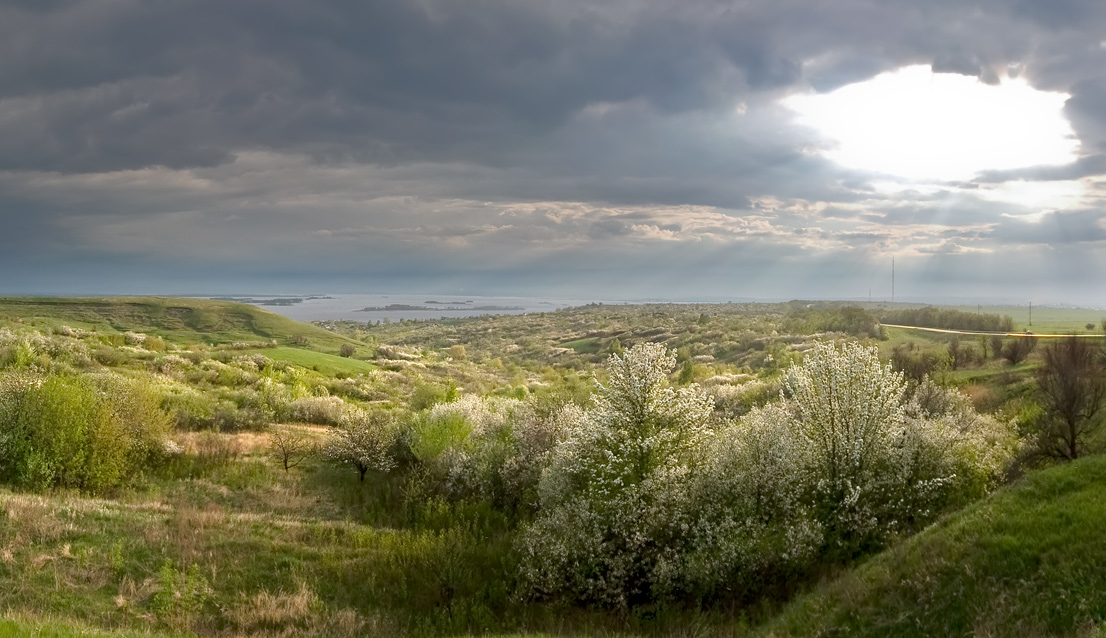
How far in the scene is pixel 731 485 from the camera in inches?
847

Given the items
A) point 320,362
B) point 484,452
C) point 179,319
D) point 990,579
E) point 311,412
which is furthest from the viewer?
point 179,319

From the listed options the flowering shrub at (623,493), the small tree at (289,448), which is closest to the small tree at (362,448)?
the small tree at (289,448)

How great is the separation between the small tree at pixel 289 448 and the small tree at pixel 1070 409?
34218mm

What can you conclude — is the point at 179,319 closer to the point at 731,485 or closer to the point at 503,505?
the point at 503,505

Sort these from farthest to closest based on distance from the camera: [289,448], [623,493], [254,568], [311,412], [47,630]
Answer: [311,412] < [289,448] < [623,493] < [254,568] < [47,630]

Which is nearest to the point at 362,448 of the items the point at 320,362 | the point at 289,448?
the point at 289,448

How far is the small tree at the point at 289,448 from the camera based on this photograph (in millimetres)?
33597

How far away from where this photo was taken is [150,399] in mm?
32406

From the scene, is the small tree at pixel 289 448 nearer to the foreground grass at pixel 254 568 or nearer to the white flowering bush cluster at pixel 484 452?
the foreground grass at pixel 254 568

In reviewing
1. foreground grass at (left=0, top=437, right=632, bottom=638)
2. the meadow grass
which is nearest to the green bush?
foreground grass at (left=0, top=437, right=632, bottom=638)

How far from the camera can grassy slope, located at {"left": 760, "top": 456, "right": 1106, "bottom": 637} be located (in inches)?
528

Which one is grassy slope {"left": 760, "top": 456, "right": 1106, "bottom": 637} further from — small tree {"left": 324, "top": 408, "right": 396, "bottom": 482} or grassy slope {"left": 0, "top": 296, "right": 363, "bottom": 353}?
grassy slope {"left": 0, "top": 296, "right": 363, "bottom": 353}

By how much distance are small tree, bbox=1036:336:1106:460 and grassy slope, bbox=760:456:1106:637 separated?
8316 millimetres

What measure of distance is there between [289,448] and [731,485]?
24312 mm
